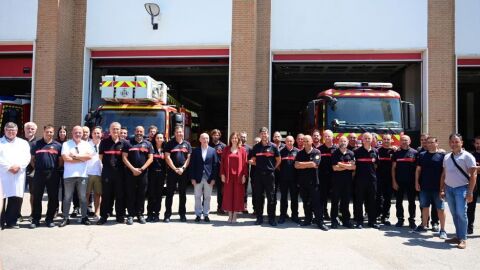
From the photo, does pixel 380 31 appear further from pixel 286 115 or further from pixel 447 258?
pixel 286 115

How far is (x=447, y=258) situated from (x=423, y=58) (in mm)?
9500

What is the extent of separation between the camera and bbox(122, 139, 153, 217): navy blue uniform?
7.67 m

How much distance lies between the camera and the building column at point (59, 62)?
1362 centimetres

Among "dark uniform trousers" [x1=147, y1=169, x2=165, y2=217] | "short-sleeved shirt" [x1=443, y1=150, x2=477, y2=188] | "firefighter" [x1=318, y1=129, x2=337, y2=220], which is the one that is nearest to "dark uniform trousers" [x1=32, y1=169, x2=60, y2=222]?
"dark uniform trousers" [x1=147, y1=169, x2=165, y2=217]

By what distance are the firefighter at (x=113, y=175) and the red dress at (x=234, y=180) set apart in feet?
6.35

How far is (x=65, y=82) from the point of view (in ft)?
Result: 46.2

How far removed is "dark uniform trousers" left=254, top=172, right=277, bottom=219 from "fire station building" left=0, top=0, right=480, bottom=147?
5.42 m

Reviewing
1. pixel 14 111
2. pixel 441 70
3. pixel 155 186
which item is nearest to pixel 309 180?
pixel 155 186

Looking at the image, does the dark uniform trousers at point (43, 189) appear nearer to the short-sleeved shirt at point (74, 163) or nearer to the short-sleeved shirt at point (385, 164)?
the short-sleeved shirt at point (74, 163)

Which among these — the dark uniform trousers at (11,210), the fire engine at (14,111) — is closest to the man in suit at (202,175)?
the dark uniform trousers at (11,210)

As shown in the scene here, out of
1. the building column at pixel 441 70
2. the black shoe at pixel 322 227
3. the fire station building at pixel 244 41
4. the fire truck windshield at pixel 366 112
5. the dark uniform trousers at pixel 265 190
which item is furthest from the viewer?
the fire station building at pixel 244 41

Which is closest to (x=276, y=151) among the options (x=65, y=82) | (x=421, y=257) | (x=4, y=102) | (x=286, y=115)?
(x=421, y=257)

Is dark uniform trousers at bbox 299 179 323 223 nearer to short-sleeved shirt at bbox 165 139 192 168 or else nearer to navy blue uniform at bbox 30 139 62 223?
short-sleeved shirt at bbox 165 139 192 168

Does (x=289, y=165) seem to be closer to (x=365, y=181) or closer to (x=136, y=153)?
(x=365, y=181)
